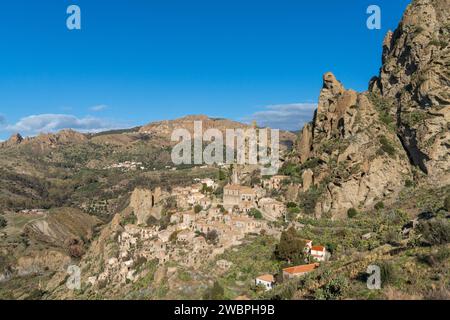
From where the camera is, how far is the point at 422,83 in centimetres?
5469

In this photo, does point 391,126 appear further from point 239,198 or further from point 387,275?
point 387,275

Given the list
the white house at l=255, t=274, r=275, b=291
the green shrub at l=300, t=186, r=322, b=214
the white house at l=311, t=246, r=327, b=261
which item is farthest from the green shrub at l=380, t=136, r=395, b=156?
the white house at l=255, t=274, r=275, b=291

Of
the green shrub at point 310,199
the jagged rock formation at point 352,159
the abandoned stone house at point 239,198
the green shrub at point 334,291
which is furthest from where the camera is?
the abandoned stone house at point 239,198

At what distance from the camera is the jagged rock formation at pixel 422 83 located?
51.8 metres

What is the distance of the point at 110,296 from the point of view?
39.2 meters

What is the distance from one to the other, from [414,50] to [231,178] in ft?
112

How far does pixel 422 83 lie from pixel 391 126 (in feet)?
24.4

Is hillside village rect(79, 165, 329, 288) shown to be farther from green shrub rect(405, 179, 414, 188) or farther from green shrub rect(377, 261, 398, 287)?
green shrub rect(405, 179, 414, 188)

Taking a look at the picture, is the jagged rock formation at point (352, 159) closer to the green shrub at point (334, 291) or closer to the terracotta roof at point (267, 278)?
the terracotta roof at point (267, 278)

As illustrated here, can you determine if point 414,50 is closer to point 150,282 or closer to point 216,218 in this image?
point 216,218

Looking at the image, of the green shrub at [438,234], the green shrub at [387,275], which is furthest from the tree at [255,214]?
the green shrub at [387,275]

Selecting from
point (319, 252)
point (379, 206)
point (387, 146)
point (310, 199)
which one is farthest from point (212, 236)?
point (387, 146)

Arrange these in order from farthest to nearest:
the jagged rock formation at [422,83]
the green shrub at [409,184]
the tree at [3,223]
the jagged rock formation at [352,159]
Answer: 1. the tree at [3,223]
2. the jagged rock formation at [352,159]
3. the green shrub at [409,184]
4. the jagged rock formation at [422,83]
